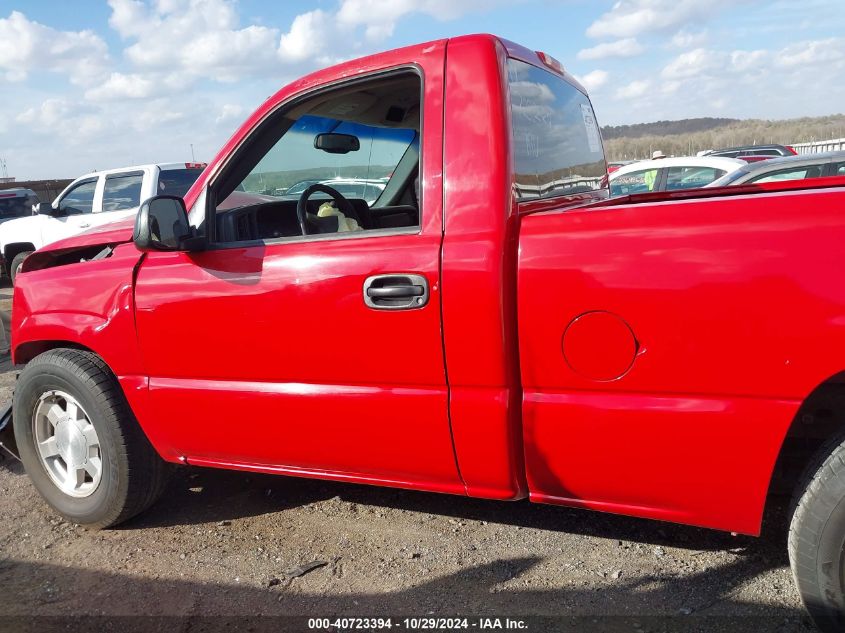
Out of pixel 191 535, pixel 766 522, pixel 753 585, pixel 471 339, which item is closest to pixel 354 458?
pixel 471 339

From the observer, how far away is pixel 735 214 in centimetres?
202

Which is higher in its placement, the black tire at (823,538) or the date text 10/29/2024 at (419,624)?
the black tire at (823,538)

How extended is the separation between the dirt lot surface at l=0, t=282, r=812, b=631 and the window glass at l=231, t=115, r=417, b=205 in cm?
156

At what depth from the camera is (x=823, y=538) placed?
206 cm

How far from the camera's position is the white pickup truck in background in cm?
945

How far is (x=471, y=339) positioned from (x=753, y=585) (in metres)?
1.42

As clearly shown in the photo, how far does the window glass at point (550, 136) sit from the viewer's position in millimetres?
2543

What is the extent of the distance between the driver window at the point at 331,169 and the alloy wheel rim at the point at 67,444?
47.0 inches

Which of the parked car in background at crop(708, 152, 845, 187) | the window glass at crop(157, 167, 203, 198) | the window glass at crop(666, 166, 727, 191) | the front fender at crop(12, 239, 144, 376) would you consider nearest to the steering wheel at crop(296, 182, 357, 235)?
the front fender at crop(12, 239, 144, 376)

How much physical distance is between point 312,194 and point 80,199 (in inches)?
337

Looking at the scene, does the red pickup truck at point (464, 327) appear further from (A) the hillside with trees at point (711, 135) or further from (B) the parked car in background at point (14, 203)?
(A) the hillside with trees at point (711, 135)

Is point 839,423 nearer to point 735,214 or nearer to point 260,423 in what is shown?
point 735,214

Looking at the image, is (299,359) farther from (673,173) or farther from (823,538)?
(673,173)

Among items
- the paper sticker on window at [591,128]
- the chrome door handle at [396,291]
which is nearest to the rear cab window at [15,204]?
the paper sticker on window at [591,128]
